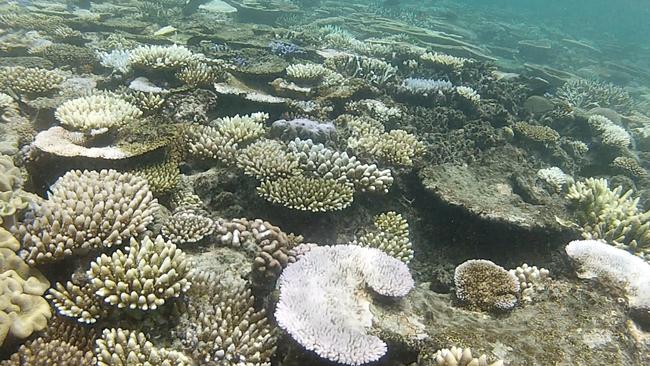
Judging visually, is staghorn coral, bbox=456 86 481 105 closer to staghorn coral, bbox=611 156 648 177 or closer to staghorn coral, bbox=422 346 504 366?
staghorn coral, bbox=611 156 648 177

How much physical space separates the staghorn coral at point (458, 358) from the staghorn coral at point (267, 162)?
10.5ft

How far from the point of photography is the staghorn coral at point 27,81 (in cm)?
744

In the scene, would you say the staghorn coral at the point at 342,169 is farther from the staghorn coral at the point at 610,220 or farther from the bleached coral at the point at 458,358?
the staghorn coral at the point at 610,220

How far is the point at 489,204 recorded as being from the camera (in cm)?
599

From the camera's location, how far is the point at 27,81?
7.56m

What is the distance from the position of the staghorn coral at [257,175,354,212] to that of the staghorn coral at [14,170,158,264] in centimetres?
150

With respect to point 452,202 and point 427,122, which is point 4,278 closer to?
point 452,202

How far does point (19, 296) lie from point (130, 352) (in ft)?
3.75

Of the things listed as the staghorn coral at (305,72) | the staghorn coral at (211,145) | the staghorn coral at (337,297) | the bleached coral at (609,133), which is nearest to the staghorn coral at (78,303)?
the staghorn coral at (337,297)

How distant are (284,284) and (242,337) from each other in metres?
0.59

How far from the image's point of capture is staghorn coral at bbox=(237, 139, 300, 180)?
5504 mm

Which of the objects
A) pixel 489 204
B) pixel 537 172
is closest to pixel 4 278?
pixel 489 204

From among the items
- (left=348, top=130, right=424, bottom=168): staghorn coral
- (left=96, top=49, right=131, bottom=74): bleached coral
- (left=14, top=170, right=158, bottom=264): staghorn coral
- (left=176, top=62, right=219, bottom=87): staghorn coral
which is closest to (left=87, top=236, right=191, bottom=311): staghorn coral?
(left=14, top=170, right=158, bottom=264): staghorn coral

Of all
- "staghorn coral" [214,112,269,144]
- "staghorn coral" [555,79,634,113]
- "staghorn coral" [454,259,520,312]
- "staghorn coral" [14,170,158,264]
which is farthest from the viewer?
"staghorn coral" [555,79,634,113]
